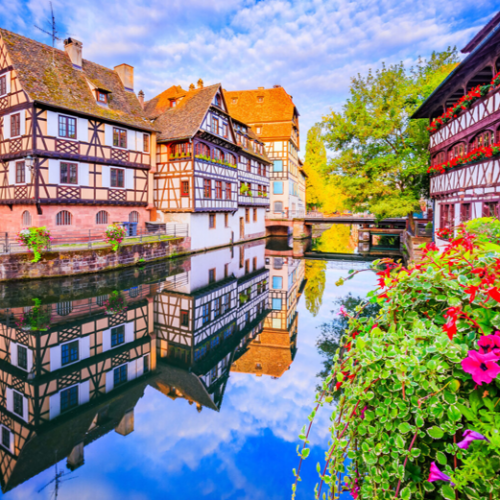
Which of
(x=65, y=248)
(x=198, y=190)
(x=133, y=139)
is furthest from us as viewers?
(x=198, y=190)

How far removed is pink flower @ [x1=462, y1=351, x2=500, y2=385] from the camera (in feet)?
4.53

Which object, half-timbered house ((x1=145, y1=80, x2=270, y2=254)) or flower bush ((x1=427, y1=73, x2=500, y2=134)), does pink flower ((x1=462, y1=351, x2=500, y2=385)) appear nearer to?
flower bush ((x1=427, y1=73, x2=500, y2=134))

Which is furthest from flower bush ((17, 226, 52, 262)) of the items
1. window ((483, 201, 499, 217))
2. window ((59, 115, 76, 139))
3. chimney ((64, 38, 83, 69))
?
window ((483, 201, 499, 217))

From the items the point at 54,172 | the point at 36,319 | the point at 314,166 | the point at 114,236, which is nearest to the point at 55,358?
the point at 36,319

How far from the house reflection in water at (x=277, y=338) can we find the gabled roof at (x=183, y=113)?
13.7 m

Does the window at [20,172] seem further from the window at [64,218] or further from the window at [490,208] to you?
the window at [490,208]

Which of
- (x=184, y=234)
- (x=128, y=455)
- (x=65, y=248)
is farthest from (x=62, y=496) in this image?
(x=184, y=234)

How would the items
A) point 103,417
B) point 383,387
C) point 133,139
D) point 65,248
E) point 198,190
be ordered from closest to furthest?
point 383,387, point 103,417, point 65,248, point 133,139, point 198,190

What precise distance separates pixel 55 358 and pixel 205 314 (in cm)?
492

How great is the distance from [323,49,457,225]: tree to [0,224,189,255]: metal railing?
1383cm

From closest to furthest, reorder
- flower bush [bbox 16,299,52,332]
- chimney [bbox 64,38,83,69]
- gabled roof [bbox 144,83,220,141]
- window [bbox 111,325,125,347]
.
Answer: window [bbox 111,325,125,347], flower bush [bbox 16,299,52,332], chimney [bbox 64,38,83,69], gabled roof [bbox 144,83,220,141]

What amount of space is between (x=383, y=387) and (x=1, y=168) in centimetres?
A: 2528

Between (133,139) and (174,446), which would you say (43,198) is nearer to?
(133,139)

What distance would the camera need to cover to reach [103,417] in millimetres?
6250
